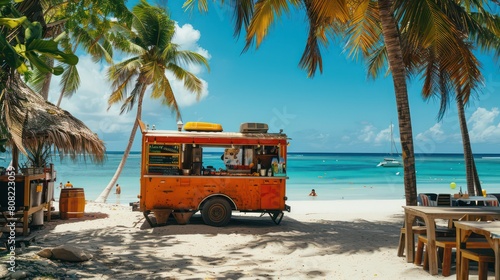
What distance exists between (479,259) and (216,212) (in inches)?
246

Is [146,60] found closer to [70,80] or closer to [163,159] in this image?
[70,80]

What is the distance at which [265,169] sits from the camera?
34.6 ft

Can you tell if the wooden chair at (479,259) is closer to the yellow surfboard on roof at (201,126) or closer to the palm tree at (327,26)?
the palm tree at (327,26)

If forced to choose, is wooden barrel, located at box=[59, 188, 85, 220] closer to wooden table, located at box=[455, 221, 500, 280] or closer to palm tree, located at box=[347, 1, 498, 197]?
palm tree, located at box=[347, 1, 498, 197]

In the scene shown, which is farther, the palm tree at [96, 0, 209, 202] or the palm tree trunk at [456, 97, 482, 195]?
the palm tree at [96, 0, 209, 202]

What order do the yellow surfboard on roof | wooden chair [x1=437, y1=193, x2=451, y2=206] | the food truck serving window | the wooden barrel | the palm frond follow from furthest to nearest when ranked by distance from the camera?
the palm frond → the wooden barrel → the yellow surfboard on roof → the food truck serving window → wooden chair [x1=437, y1=193, x2=451, y2=206]

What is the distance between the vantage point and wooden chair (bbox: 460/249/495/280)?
16.3 feet

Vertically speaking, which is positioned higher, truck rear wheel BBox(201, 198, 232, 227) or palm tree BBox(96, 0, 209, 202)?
palm tree BBox(96, 0, 209, 202)

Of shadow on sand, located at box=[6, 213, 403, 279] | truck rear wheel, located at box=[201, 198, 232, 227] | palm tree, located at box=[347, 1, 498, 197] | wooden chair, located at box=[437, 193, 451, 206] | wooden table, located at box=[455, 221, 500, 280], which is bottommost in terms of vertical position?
shadow on sand, located at box=[6, 213, 403, 279]

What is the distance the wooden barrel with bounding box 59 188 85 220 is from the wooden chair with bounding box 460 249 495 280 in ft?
30.0

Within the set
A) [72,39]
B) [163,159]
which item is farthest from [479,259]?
[72,39]

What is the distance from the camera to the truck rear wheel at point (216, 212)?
1028 centimetres

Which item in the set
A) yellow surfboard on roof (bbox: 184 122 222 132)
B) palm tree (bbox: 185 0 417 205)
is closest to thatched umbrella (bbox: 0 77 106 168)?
yellow surfboard on roof (bbox: 184 122 222 132)

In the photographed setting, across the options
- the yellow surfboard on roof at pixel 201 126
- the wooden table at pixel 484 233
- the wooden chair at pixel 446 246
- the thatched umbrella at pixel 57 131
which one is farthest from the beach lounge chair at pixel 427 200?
the thatched umbrella at pixel 57 131
